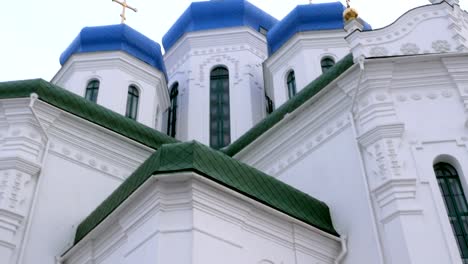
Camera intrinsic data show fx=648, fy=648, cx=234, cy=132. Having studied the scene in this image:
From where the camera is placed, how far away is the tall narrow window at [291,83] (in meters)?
12.5

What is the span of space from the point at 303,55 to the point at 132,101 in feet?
11.3

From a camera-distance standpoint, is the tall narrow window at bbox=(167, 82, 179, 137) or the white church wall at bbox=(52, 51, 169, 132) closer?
the white church wall at bbox=(52, 51, 169, 132)

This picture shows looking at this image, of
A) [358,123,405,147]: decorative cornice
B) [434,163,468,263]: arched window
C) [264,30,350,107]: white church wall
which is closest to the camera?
[434,163,468,263]: arched window

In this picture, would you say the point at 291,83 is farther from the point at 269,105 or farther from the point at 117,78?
the point at 117,78

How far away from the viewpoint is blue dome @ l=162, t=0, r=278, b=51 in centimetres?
1489

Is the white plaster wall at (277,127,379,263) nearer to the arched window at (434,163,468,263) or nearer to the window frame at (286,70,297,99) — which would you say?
the arched window at (434,163,468,263)

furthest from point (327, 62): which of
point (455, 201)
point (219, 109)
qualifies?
point (455, 201)

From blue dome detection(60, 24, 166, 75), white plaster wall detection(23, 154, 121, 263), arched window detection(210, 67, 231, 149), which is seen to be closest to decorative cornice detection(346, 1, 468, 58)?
white plaster wall detection(23, 154, 121, 263)

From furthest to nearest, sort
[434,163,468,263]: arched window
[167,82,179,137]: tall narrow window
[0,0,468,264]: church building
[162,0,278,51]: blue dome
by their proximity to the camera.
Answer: [162,0,278,51]: blue dome, [167,82,179,137]: tall narrow window, [434,163,468,263]: arched window, [0,0,468,264]: church building

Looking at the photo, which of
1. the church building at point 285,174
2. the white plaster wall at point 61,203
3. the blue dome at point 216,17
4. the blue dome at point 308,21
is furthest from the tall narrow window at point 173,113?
the white plaster wall at point 61,203

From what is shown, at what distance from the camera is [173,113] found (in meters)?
14.1

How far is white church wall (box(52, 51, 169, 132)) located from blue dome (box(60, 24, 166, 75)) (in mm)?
201

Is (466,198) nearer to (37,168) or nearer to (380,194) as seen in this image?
(380,194)

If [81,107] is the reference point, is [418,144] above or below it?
below
